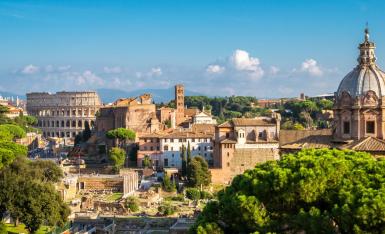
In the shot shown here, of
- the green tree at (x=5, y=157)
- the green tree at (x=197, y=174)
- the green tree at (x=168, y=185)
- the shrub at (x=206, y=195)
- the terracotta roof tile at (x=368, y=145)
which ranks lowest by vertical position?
the shrub at (x=206, y=195)

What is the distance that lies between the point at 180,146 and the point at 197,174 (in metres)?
11.7

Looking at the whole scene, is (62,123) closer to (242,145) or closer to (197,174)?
(242,145)

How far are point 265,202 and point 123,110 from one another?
55248 mm

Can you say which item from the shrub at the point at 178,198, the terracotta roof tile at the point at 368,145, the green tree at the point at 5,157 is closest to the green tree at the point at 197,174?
the shrub at the point at 178,198

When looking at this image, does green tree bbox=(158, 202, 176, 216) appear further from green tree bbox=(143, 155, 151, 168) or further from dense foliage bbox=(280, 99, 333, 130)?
dense foliage bbox=(280, 99, 333, 130)

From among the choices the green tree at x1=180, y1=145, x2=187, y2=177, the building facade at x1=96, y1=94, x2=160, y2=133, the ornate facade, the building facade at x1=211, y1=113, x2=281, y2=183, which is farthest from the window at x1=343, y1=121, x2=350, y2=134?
the building facade at x1=96, y1=94, x2=160, y2=133

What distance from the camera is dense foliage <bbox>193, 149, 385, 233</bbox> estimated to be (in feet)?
64.8

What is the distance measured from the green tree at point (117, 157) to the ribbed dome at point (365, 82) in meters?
31.3

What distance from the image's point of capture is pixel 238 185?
23.5 meters

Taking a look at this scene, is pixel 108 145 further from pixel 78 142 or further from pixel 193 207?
pixel 193 207

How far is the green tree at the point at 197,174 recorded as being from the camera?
5391 cm

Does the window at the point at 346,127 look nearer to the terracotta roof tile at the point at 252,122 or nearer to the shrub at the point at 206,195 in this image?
the shrub at the point at 206,195

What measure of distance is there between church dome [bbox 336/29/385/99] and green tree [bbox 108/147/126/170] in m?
31.0

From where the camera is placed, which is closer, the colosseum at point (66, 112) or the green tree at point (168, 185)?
the green tree at point (168, 185)
